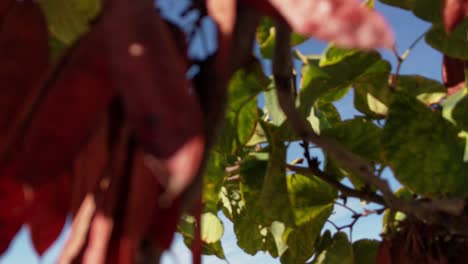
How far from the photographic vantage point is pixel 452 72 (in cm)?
65

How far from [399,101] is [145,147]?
0.46 metres

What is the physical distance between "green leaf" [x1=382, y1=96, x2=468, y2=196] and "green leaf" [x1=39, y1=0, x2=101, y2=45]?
0.33 metres

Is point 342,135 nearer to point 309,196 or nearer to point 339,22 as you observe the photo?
point 309,196

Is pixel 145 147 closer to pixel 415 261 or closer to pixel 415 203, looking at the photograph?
pixel 415 203

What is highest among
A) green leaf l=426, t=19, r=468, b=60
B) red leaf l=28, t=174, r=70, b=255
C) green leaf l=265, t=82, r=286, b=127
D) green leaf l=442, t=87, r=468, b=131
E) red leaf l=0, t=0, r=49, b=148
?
red leaf l=0, t=0, r=49, b=148

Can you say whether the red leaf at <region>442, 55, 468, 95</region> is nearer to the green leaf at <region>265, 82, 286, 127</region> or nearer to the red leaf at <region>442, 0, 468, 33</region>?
the green leaf at <region>265, 82, 286, 127</region>

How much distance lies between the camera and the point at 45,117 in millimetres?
215

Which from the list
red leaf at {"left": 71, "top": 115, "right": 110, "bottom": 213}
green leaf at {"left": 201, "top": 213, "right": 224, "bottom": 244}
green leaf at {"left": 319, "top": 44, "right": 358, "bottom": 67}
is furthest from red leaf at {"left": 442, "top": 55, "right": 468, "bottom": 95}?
green leaf at {"left": 201, "top": 213, "right": 224, "bottom": 244}

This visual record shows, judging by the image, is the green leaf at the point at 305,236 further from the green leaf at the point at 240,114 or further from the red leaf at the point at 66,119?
the red leaf at the point at 66,119

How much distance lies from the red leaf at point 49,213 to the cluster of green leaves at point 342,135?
15 centimetres

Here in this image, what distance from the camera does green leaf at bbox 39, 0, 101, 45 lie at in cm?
38

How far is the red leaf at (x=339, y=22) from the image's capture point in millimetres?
201

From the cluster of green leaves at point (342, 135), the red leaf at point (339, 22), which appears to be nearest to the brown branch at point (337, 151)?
the cluster of green leaves at point (342, 135)

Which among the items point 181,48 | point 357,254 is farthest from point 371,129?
point 181,48
